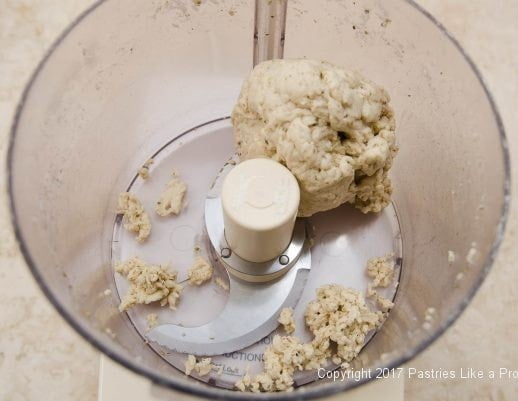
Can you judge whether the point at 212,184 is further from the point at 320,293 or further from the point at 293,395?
the point at 293,395

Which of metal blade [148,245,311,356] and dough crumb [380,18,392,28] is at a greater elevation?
dough crumb [380,18,392,28]

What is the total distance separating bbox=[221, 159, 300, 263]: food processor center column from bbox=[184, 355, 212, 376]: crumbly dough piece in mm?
177

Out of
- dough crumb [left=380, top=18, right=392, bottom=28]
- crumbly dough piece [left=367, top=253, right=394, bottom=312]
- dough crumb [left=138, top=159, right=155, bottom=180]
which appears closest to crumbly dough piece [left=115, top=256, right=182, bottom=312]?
dough crumb [left=138, top=159, right=155, bottom=180]

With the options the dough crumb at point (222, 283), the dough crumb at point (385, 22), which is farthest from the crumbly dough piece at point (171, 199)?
the dough crumb at point (385, 22)

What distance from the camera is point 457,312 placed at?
1.57 feet

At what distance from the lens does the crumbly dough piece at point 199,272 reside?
0.71 meters

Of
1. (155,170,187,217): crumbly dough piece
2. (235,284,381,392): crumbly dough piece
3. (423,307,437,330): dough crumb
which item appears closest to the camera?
(423,307,437,330): dough crumb

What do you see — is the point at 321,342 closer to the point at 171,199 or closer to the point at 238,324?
the point at 238,324

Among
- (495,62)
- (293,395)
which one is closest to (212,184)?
(293,395)

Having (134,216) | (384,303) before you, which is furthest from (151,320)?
(384,303)

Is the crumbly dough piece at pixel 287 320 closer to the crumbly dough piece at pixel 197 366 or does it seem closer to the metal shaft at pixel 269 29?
the crumbly dough piece at pixel 197 366

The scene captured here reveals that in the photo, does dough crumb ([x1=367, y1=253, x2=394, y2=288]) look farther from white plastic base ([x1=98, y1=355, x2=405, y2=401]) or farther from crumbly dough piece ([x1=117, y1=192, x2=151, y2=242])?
crumbly dough piece ([x1=117, y1=192, x2=151, y2=242])

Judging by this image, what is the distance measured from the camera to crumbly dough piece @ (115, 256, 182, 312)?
682mm

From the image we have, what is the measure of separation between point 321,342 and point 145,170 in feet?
1.15
